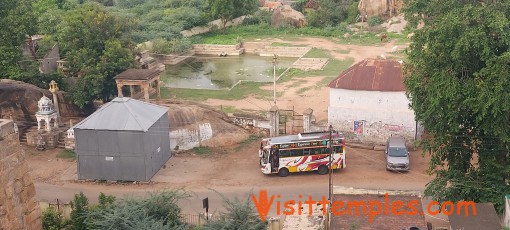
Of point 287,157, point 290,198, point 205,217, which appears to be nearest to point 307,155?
point 287,157

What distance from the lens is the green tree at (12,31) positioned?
34500 millimetres

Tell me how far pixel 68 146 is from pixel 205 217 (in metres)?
13.0

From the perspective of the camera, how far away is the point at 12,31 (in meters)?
34.7

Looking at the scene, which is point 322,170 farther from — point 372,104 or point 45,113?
point 45,113

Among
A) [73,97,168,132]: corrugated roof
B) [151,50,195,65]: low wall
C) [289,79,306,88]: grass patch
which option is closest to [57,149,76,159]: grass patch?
[73,97,168,132]: corrugated roof

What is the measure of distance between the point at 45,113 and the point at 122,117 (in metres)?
6.40

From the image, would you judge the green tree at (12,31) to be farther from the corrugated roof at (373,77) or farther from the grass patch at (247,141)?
the corrugated roof at (373,77)

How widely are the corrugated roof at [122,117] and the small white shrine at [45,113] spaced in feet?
16.2

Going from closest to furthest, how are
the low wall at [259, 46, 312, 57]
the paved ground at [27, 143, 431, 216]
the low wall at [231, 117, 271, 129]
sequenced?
the paved ground at [27, 143, 431, 216]
the low wall at [231, 117, 271, 129]
the low wall at [259, 46, 312, 57]

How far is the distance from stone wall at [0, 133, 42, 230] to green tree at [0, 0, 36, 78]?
18.3m

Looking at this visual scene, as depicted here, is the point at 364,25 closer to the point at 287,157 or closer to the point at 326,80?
the point at 326,80

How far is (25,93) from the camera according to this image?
3438 centimetres

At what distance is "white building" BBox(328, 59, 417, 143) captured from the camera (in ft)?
99.9

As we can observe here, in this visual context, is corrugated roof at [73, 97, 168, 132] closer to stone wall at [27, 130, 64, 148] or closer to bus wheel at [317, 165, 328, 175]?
stone wall at [27, 130, 64, 148]
